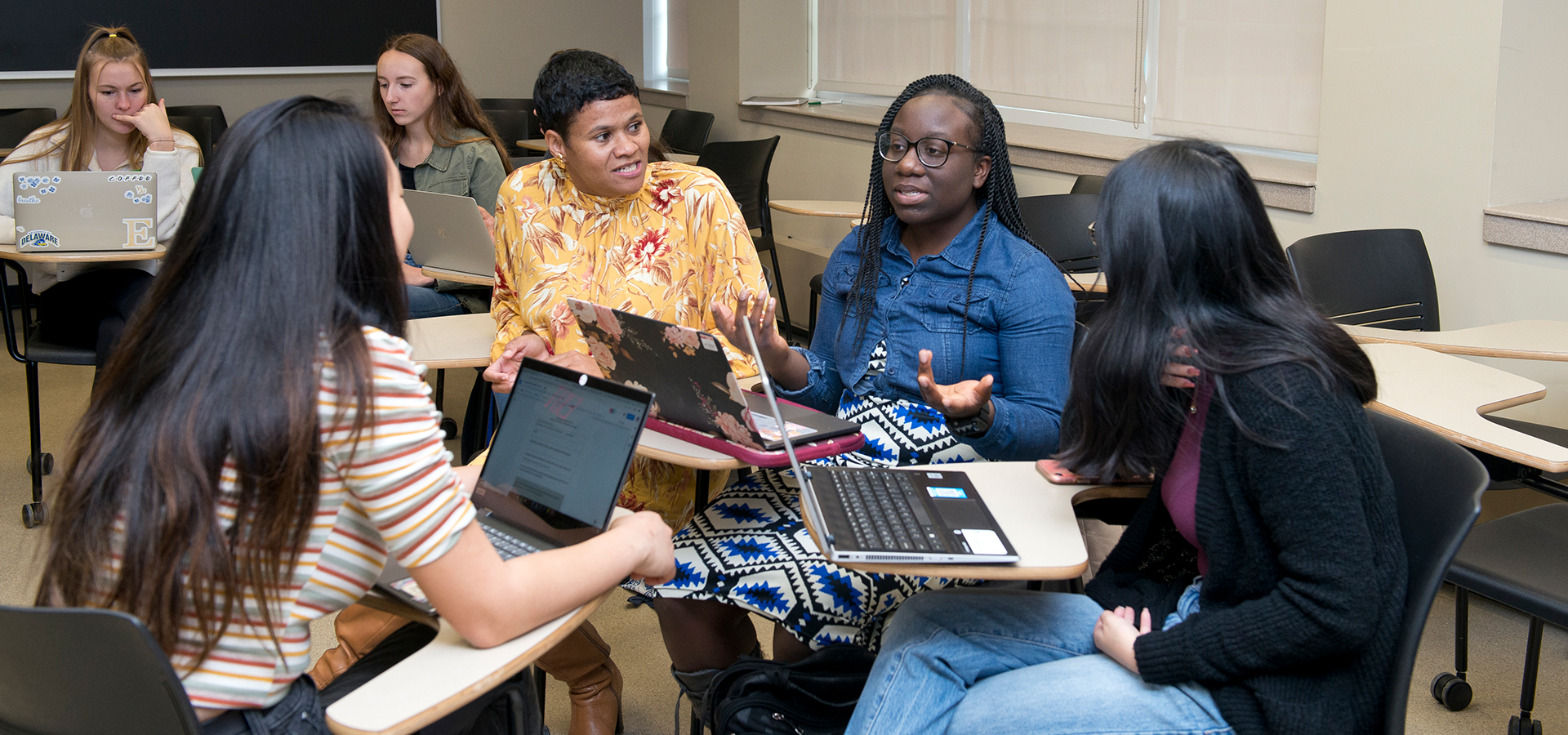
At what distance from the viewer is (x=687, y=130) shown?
18.7ft

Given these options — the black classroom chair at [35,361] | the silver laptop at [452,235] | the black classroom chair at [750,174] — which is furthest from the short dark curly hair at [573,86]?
the black classroom chair at [750,174]

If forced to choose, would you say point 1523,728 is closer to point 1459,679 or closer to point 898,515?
point 1459,679

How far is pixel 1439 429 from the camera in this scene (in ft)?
5.51

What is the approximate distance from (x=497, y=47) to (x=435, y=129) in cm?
361

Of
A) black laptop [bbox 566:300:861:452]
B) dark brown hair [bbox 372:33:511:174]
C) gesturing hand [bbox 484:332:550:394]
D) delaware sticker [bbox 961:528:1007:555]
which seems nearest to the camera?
delaware sticker [bbox 961:528:1007:555]

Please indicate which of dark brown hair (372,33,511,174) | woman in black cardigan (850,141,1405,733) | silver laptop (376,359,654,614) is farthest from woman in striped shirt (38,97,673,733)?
dark brown hair (372,33,511,174)

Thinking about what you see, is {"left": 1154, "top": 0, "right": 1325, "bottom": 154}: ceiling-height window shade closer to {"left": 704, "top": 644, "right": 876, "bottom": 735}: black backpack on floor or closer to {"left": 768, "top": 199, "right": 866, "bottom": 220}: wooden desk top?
{"left": 768, "top": 199, "right": 866, "bottom": 220}: wooden desk top

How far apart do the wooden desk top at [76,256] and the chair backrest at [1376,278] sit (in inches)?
112

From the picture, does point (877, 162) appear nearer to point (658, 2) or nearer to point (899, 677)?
point (899, 677)

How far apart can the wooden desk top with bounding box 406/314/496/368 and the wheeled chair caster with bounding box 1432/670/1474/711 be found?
6.46ft

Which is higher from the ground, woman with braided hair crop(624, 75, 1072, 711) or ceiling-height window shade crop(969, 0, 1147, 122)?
ceiling-height window shade crop(969, 0, 1147, 122)

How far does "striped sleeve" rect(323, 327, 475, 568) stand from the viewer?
0.97 metres

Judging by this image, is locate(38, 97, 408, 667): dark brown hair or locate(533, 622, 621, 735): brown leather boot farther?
locate(533, 622, 621, 735): brown leather boot

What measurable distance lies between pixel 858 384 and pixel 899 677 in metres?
0.64
